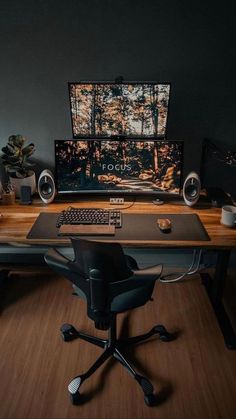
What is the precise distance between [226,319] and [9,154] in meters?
1.73

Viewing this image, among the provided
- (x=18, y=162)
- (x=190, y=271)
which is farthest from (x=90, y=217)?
(x=190, y=271)

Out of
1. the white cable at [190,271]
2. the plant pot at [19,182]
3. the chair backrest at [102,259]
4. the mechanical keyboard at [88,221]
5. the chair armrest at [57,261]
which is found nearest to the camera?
the chair backrest at [102,259]

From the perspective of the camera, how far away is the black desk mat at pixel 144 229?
1.64 metres

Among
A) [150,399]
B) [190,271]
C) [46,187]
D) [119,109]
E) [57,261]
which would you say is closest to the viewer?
[57,261]

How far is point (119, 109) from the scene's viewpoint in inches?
76.1

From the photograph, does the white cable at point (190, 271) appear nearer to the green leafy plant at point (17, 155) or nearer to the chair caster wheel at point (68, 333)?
the chair caster wheel at point (68, 333)

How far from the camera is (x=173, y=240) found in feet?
5.29

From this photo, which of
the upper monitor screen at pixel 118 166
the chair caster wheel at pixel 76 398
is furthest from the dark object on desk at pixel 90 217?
the chair caster wheel at pixel 76 398

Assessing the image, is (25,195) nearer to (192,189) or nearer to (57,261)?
(57,261)

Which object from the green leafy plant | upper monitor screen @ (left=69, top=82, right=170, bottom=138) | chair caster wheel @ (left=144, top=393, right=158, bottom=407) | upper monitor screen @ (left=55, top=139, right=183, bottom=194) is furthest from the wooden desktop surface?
chair caster wheel @ (left=144, top=393, right=158, bottom=407)

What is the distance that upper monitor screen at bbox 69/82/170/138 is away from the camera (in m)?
1.87

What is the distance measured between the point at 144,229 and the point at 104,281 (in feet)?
1.55

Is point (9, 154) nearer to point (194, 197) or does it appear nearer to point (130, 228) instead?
point (130, 228)

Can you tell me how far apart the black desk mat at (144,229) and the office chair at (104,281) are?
0.52 ft
